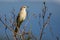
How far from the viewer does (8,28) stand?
381cm

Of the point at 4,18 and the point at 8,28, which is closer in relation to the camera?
the point at 8,28

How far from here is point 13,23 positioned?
12.8ft

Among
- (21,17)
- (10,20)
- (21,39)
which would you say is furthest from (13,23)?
(21,17)

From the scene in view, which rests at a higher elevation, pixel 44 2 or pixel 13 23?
pixel 44 2

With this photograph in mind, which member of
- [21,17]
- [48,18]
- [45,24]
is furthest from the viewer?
[21,17]

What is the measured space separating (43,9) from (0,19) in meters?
0.88

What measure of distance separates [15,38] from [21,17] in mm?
3925

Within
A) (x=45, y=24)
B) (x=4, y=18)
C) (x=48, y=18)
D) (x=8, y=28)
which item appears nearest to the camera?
(x=45, y=24)

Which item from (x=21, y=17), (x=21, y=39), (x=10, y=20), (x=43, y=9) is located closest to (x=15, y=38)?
(x=21, y=39)

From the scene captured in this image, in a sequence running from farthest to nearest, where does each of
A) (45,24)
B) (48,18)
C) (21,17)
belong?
(21,17)
(48,18)
(45,24)

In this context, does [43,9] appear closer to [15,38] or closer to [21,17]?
[15,38]

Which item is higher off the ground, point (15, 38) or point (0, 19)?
point (0, 19)

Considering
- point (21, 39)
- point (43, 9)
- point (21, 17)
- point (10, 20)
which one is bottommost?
point (21, 17)

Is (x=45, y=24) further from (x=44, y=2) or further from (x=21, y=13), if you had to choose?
(x=21, y=13)
